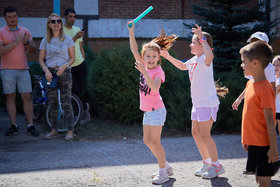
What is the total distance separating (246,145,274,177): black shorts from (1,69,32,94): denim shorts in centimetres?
427

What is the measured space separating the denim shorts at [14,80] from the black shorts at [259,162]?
4.27 m

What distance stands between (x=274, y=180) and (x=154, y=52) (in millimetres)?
1939

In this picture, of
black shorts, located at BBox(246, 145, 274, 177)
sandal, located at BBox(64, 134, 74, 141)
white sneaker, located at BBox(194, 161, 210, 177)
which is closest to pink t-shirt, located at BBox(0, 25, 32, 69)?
sandal, located at BBox(64, 134, 74, 141)

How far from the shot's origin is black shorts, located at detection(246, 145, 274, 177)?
2.79 m

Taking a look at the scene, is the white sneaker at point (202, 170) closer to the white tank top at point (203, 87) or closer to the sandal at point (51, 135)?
the white tank top at point (203, 87)

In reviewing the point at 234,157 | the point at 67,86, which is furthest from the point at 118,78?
the point at 234,157

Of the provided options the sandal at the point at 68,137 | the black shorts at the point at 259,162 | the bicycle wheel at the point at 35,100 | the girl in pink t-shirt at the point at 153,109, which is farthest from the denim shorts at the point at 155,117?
the bicycle wheel at the point at 35,100

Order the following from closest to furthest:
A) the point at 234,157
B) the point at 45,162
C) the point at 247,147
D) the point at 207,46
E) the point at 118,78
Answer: the point at 247,147
the point at 207,46
the point at 45,162
the point at 234,157
the point at 118,78

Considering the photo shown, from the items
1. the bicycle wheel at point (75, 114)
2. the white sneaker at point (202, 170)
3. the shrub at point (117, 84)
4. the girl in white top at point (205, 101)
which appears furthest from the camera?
the shrub at point (117, 84)

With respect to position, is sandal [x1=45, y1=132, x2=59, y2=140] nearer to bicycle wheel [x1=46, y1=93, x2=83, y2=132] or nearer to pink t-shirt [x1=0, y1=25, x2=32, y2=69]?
bicycle wheel [x1=46, y1=93, x2=83, y2=132]

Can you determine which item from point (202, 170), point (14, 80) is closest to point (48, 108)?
point (14, 80)

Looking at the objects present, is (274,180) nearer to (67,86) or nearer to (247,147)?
(247,147)

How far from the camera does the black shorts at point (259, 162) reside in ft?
9.15

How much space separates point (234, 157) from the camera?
188 inches
